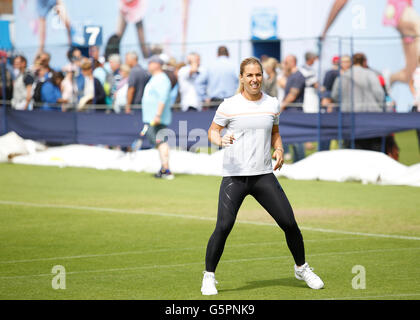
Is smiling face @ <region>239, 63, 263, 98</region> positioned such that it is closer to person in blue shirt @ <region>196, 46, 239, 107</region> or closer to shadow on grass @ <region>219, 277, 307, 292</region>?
shadow on grass @ <region>219, 277, 307, 292</region>

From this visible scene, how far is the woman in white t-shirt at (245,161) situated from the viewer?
320 inches

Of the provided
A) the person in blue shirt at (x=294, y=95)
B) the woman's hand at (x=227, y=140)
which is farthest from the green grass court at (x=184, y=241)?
the person in blue shirt at (x=294, y=95)

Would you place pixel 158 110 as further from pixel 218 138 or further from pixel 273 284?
pixel 218 138

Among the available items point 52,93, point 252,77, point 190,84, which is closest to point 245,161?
point 252,77

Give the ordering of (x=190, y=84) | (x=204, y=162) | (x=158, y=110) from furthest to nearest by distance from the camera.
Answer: (x=190, y=84) → (x=204, y=162) → (x=158, y=110)

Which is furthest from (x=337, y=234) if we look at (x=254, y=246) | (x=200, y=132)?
(x=200, y=132)

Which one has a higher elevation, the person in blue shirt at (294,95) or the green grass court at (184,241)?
the person in blue shirt at (294,95)

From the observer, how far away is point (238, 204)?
8.23 m

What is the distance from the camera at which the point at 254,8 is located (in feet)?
88.7

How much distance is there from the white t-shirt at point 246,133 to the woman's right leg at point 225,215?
94mm

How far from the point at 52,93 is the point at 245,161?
16.6m

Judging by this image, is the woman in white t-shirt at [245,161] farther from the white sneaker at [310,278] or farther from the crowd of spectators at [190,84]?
the crowd of spectators at [190,84]

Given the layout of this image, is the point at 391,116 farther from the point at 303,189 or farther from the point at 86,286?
the point at 86,286

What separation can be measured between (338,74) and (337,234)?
8.23 metres
